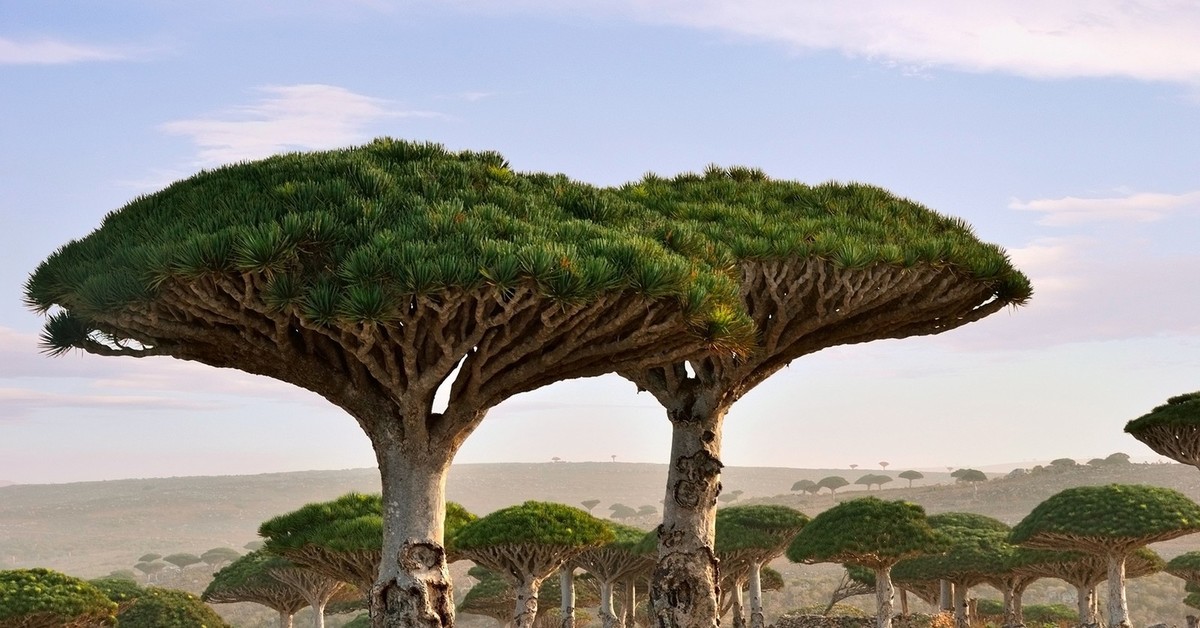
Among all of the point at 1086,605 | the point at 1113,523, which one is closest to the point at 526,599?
the point at 1113,523

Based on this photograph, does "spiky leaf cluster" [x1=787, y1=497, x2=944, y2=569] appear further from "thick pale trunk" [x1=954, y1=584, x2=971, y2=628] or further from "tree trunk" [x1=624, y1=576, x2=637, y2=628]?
"tree trunk" [x1=624, y1=576, x2=637, y2=628]

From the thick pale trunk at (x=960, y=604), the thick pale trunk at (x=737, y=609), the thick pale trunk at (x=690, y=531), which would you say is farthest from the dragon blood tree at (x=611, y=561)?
the thick pale trunk at (x=690, y=531)

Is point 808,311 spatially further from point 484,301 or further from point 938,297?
point 484,301

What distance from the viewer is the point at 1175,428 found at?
23.1 metres

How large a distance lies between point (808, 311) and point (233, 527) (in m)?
166

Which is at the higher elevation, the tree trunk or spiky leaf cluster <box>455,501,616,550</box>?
spiky leaf cluster <box>455,501,616,550</box>

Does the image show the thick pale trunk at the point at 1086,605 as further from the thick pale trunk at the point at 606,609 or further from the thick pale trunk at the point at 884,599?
the thick pale trunk at the point at 606,609

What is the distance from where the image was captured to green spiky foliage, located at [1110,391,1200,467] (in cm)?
2275

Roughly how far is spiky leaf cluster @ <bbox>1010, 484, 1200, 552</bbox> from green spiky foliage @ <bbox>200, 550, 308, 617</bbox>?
21.0 meters

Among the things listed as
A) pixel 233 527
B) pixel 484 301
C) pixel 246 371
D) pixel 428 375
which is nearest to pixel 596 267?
pixel 484 301

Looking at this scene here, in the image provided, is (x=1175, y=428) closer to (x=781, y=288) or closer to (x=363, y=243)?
(x=781, y=288)

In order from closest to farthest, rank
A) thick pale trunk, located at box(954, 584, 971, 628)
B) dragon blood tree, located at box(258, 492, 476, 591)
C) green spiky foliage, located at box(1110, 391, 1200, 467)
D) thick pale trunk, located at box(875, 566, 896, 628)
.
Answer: green spiky foliage, located at box(1110, 391, 1200, 467)
dragon blood tree, located at box(258, 492, 476, 591)
thick pale trunk, located at box(875, 566, 896, 628)
thick pale trunk, located at box(954, 584, 971, 628)

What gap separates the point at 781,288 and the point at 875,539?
13.9 metres

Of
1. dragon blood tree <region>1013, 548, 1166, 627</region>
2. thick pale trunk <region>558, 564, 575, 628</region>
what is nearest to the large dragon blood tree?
thick pale trunk <region>558, 564, 575, 628</region>
